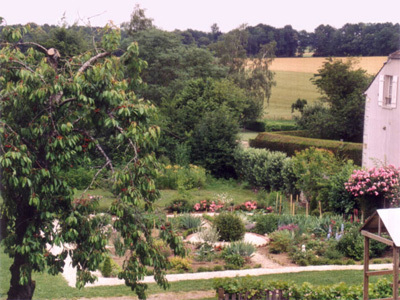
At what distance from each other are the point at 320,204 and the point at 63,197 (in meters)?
12.0

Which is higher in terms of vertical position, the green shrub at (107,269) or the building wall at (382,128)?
the building wall at (382,128)

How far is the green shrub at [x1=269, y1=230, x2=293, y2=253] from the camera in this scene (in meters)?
13.5

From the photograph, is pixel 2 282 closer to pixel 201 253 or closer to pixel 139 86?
pixel 201 253

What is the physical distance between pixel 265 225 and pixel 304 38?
30850mm

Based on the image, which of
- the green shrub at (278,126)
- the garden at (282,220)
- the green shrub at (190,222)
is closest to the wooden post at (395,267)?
the garden at (282,220)

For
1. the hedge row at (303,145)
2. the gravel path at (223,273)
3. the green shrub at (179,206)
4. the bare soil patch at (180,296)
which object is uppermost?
the hedge row at (303,145)

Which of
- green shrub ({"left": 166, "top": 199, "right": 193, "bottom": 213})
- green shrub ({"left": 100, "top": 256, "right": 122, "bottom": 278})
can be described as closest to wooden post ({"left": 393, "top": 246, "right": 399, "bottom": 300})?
green shrub ({"left": 100, "top": 256, "right": 122, "bottom": 278})

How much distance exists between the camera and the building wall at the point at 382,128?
22641 mm

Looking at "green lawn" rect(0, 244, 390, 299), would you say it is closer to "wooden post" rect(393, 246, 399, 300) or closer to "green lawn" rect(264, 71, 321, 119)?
"wooden post" rect(393, 246, 399, 300)

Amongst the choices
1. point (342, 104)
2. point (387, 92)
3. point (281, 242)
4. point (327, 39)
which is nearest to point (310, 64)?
point (327, 39)

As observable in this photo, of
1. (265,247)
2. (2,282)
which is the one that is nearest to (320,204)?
(265,247)

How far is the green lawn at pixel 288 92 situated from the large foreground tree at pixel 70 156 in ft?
150

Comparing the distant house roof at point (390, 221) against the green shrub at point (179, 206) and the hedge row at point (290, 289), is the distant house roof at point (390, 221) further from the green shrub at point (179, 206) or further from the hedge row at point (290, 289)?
the green shrub at point (179, 206)

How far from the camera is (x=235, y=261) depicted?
12328mm
